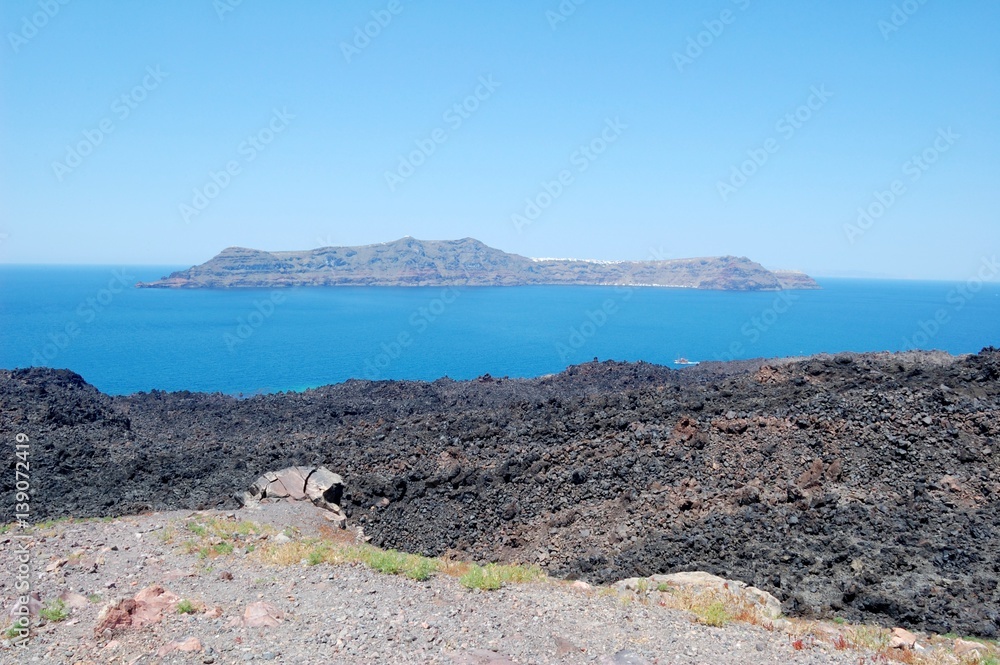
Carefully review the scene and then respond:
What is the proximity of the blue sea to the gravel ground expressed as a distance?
149 ft

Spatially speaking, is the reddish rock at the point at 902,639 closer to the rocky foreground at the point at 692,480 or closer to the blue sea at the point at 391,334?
the rocky foreground at the point at 692,480

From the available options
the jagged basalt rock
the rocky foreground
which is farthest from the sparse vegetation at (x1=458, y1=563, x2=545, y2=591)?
the jagged basalt rock

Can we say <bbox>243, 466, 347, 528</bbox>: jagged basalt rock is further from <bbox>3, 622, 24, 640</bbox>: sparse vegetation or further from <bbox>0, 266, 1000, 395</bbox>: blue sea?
<bbox>0, 266, 1000, 395</bbox>: blue sea

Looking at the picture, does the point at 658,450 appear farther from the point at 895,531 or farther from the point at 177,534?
the point at 177,534

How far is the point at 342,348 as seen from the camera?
3216 inches

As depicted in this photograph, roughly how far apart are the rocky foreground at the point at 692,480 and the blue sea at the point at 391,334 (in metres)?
34.4

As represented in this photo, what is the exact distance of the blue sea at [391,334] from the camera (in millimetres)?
65375

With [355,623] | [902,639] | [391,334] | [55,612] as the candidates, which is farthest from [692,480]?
[391,334]

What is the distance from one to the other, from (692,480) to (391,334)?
8551cm

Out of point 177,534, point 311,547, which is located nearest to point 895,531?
point 311,547

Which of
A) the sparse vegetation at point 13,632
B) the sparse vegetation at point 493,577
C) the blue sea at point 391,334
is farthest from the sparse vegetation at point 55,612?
the blue sea at point 391,334

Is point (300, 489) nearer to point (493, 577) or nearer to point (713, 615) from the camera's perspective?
point (493, 577)

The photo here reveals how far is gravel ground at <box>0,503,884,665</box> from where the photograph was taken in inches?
291

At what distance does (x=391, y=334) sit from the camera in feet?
323
